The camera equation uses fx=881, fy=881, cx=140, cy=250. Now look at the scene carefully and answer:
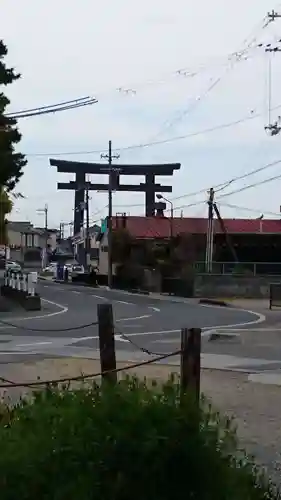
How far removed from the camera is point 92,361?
Result: 17188 millimetres

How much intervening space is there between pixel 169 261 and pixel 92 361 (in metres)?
45.4

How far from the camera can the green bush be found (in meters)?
4.28

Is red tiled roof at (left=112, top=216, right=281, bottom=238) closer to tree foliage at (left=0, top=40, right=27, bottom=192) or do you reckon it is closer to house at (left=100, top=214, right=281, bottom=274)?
house at (left=100, top=214, right=281, bottom=274)

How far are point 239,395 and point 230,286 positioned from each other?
134 ft

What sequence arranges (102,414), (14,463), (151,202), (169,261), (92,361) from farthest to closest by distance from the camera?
(151,202) < (169,261) < (92,361) < (102,414) < (14,463)

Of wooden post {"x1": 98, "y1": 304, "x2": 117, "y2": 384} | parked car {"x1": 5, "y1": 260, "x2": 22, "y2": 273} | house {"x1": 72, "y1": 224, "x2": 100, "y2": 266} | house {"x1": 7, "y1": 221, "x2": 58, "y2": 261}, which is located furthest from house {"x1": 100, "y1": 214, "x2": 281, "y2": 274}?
house {"x1": 7, "y1": 221, "x2": 58, "y2": 261}

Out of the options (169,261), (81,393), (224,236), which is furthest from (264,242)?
(81,393)

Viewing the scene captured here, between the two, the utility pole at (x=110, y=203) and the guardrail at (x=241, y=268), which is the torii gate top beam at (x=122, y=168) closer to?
the utility pole at (x=110, y=203)

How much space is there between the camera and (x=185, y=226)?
74.5 meters

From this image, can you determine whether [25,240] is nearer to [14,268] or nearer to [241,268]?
[241,268]

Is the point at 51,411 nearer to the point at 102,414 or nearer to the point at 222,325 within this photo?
the point at 102,414

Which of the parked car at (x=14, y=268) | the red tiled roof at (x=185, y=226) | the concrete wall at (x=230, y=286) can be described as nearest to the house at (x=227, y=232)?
the red tiled roof at (x=185, y=226)

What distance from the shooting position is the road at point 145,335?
61.0 ft

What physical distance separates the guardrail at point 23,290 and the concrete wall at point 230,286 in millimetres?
15695
